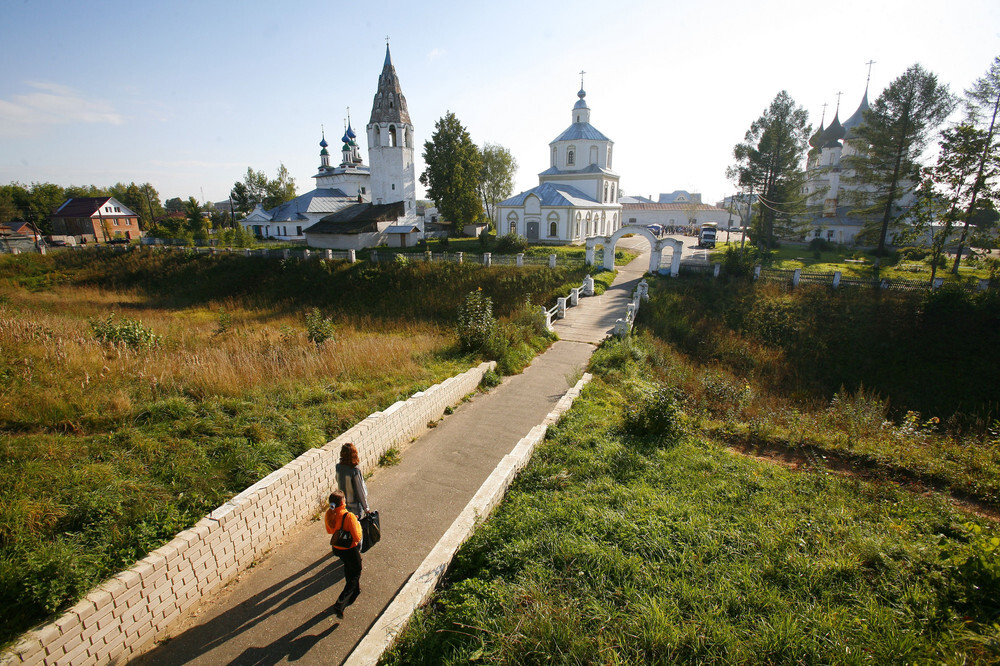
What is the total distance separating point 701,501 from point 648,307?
574 inches

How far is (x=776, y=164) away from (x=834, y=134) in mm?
23767

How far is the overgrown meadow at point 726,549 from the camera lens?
3270 millimetres

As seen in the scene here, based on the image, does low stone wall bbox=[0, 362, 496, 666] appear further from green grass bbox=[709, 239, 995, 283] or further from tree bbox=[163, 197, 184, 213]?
tree bbox=[163, 197, 184, 213]

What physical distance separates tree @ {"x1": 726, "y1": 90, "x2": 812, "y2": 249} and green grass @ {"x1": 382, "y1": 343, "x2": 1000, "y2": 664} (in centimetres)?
3141

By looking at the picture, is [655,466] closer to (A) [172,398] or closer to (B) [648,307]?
(A) [172,398]

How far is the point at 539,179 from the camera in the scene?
40.3 metres

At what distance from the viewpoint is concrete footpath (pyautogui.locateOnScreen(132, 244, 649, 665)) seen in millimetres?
4047

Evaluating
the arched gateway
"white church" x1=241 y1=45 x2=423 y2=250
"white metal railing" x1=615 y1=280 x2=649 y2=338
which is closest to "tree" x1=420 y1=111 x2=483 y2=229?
"white church" x1=241 y1=45 x2=423 y2=250

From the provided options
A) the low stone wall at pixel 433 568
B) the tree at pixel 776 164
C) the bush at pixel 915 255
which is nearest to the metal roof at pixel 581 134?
the tree at pixel 776 164

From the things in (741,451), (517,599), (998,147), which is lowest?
(741,451)

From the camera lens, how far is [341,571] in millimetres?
4984

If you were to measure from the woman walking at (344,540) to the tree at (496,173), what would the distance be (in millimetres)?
52089

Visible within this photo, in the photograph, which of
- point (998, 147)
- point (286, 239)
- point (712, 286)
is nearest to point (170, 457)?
point (712, 286)

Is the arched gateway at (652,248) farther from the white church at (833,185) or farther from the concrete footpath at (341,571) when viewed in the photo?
the white church at (833,185)
